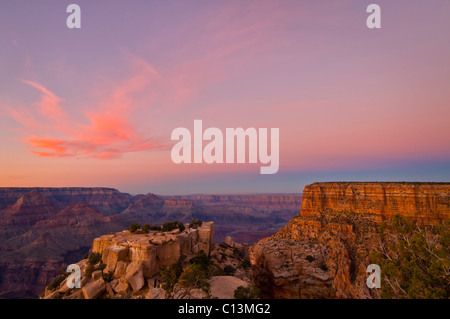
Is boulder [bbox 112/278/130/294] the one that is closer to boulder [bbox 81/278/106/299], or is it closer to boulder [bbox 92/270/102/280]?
boulder [bbox 81/278/106/299]

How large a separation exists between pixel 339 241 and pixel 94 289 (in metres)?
49.6

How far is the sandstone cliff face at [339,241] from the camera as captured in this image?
148 ft

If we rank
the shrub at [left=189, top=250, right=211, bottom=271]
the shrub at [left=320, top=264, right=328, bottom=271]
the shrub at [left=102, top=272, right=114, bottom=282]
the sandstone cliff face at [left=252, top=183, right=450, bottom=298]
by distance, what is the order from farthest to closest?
1. the shrub at [left=320, top=264, right=328, bottom=271]
2. the sandstone cliff face at [left=252, top=183, right=450, bottom=298]
3. the shrub at [left=189, top=250, right=211, bottom=271]
4. the shrub at [left=102, top=272, right=114, bottom=282]

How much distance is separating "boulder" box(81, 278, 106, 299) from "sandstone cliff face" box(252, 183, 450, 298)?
3442 cm

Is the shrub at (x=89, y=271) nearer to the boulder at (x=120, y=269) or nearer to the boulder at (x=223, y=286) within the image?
the boulder at (x=120, y=269)

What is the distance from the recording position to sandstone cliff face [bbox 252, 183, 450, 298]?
148 feet

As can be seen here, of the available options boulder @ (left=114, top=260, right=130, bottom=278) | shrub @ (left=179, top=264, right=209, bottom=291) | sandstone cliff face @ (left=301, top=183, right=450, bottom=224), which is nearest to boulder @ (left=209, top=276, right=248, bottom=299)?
shrub @ (left=179, top=264, right=209, bottom=291)

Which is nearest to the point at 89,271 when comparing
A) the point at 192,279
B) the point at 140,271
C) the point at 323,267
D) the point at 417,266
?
the point at 140,271

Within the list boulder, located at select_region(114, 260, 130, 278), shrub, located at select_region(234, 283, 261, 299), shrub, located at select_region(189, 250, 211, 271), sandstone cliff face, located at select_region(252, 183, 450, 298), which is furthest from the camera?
sandstone cliff face, located at select_region(252, 183, 450, 298)

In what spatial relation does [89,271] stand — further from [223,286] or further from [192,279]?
[223,286]

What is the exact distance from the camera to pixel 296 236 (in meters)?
59.2

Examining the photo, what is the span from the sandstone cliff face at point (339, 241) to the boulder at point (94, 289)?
1355 inches
